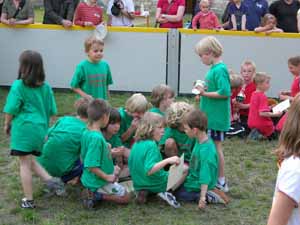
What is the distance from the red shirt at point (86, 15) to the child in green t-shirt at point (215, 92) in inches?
201

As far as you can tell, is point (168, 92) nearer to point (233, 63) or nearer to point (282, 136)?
point (282, 136)

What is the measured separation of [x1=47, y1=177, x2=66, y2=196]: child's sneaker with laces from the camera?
5.72m

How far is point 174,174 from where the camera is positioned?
18.0 feet

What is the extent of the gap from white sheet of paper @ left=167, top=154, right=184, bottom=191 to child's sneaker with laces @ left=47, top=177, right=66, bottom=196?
3.36ft

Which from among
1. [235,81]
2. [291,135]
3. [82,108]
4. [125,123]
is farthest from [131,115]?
[291,135]

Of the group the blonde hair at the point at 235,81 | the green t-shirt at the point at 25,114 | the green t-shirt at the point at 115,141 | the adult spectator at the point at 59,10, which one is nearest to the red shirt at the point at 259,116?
the blonde hair at the point at 235,81

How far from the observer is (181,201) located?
5.70 meters

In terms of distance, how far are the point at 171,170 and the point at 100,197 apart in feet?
2.30

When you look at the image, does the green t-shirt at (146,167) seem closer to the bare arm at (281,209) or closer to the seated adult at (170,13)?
the bare arm at (281,209)

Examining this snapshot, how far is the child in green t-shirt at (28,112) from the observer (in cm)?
522

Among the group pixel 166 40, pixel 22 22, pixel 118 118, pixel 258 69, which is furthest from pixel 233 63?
pixel 118 118

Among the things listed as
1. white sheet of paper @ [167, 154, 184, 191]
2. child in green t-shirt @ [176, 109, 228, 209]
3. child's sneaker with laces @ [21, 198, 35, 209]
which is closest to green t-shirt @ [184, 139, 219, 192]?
child in green t-shirt @ [176, 109, 228, 209]

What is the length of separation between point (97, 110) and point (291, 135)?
300 cm

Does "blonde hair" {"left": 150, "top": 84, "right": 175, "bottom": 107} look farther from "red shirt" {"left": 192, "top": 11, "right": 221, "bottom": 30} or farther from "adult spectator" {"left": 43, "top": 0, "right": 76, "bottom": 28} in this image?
"red shirt" {"left": 192, "top": 11, "right": 221, "bottom": 30}
